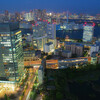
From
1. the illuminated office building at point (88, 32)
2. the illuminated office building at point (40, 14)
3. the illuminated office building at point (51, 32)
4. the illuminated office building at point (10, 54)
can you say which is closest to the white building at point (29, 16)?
the illuminated office building at point (40, 14)

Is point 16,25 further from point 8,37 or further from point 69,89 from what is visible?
point 69,89

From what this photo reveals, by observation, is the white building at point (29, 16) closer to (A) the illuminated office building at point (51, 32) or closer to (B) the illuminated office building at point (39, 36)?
(A) the illuminated office building at point (51, 32)

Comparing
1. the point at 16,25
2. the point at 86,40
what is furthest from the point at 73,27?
the point at 16,25

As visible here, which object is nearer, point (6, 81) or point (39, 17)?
point (6, 81)

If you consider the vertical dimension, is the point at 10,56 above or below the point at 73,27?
below

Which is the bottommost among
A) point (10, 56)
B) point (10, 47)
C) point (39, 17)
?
point (10, 56)

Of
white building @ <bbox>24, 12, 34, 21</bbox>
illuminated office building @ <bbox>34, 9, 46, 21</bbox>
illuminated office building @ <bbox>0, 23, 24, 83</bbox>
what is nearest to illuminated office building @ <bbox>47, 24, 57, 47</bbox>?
illuminated office building @ <bbox>0, 23, 24, 83</bbox>

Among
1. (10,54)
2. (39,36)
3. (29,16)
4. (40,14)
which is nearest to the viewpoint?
(10,54)

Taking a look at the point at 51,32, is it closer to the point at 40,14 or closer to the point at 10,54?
the point at 10,54

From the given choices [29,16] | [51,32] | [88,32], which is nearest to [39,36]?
[51,32]
